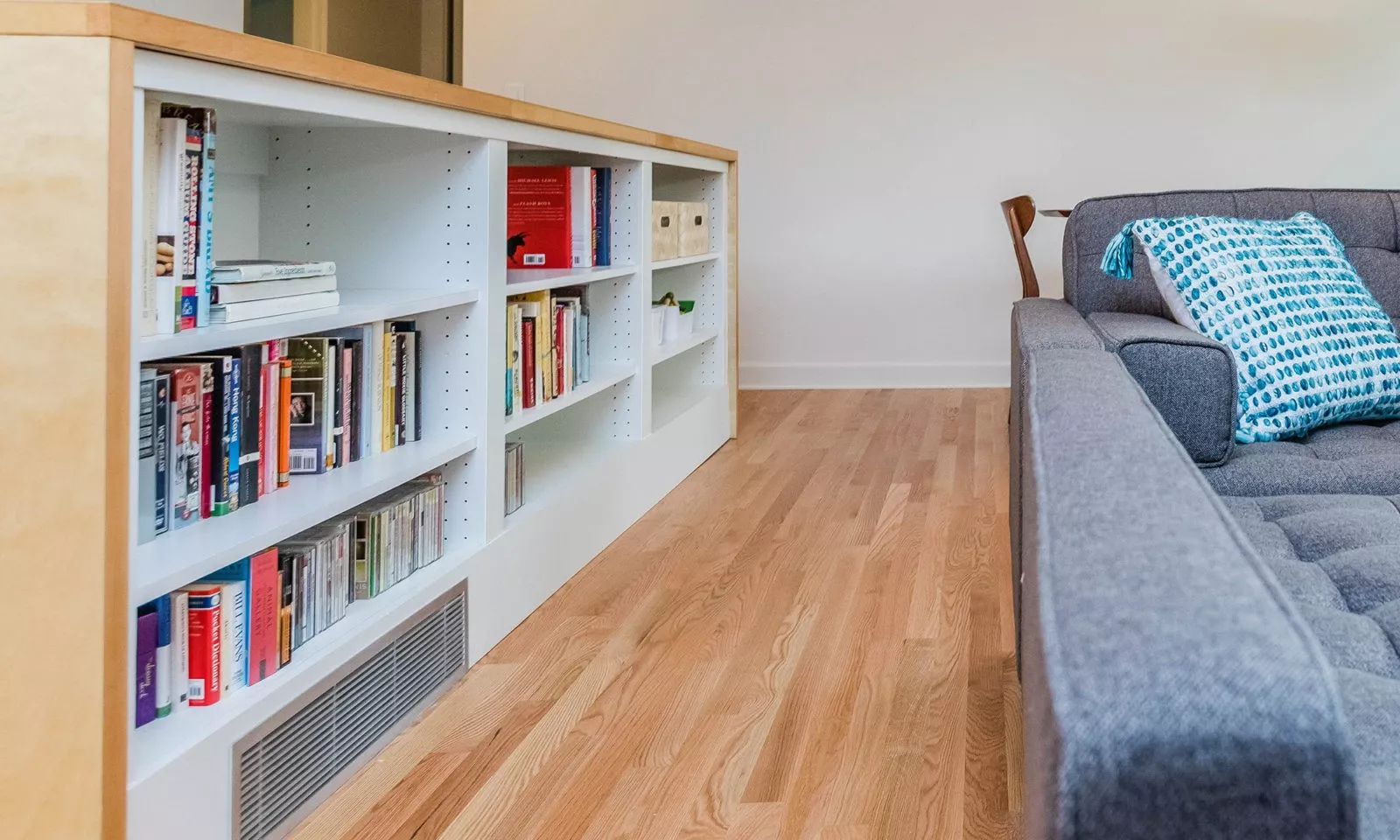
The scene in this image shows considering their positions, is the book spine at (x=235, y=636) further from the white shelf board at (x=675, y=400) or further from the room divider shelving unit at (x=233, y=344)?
the white shelf board at (x=675, y=400)

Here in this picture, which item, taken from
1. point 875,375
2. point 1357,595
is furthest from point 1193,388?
point 875,375

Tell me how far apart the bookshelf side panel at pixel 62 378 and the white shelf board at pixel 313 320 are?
0.10 m

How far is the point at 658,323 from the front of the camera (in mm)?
3797

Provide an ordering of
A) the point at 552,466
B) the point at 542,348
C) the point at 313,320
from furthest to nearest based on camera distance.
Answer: the point at 552,466, the point at 542,348, the point at 313,320

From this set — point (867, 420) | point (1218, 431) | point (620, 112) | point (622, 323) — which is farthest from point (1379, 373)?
point (620, 112)

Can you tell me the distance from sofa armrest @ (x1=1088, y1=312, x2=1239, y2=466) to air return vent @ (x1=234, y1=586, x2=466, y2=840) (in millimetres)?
Result: 1113

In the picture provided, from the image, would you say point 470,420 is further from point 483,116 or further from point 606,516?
point 606,516

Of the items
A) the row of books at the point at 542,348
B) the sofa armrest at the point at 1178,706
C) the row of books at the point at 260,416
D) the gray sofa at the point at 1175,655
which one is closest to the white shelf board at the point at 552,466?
the row of books at the point at 542,348

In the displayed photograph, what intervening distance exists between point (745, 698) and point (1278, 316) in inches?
41.9

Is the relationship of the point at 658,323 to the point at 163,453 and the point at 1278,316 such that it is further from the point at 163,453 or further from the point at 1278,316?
the point at 163,453

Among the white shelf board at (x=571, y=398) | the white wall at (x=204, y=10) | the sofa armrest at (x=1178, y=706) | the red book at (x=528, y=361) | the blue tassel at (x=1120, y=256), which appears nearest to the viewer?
the sofa armrest at (x=1178, y=706)

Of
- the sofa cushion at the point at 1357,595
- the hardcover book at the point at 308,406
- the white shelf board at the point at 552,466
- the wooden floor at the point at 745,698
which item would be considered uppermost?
the hardcover book at the point at 308,406

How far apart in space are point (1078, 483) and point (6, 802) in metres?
1.03

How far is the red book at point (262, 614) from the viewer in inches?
62.7
